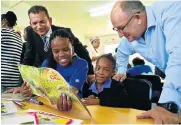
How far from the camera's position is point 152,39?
1122 millimetres

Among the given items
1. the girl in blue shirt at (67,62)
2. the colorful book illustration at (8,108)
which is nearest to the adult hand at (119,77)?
the girl in blue shirt at (67,62)

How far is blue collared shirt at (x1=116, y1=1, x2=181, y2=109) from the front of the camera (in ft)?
2.54

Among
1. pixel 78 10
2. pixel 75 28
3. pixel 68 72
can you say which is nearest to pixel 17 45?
pixel 68 72

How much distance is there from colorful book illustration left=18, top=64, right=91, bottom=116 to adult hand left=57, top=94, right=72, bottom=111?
2 centimetres

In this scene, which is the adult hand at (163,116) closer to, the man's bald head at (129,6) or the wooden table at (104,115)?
the wooden table at (104,115)

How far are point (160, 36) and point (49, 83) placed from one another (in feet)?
1.94

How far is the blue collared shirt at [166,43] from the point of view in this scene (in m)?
0.77

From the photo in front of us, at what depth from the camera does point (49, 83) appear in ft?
2.96

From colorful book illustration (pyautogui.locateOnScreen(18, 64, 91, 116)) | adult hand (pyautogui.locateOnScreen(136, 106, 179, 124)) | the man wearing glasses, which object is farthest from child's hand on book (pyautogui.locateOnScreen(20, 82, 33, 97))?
adult hand (pyautogui.locateOnScreen(136, 106, 179, 124))

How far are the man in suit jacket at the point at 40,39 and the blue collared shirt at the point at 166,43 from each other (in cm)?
55

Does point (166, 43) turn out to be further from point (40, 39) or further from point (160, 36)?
point (40, 39)

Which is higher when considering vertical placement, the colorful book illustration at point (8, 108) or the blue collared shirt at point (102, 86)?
the colorful book illustration at point (8, 108)

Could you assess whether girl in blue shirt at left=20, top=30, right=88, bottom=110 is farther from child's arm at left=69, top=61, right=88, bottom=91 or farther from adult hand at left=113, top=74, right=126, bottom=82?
adult hand at left=113, top=74, right=126, bottom=82

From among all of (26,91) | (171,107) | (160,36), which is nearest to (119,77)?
(160,36)
